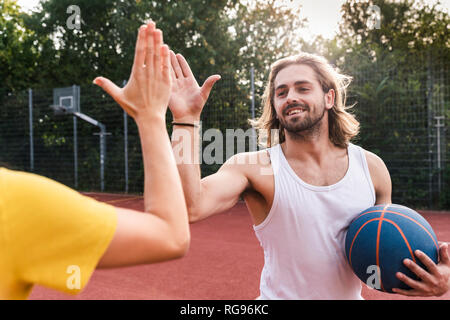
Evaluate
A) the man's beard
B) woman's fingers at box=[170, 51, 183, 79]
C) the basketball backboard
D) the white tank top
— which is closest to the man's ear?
the man's beard

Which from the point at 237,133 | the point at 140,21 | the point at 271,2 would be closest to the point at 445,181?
the point at 237,133

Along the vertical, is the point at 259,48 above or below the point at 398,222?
above

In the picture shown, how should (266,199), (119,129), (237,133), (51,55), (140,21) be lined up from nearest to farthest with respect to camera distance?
1. (266,199)
2. (237,133)
3. (119,129)
4. (140,21)
5. (51,55)

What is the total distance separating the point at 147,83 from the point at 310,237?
1218 millimetres

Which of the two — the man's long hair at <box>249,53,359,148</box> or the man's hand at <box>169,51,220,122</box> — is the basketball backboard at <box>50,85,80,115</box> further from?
the man's hand at <box>169,51,220,122</box>

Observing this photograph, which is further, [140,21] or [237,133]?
Answer: [140,21]

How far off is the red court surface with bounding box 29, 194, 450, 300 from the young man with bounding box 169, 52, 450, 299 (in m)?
1.90

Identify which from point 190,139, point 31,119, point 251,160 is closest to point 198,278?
point 251,160

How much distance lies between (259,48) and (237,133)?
18.2 feet

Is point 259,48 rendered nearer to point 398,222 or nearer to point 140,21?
point 140,21

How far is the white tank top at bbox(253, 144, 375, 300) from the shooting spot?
75.1 inches

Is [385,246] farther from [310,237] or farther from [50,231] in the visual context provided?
[50,231]

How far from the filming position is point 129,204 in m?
9.70
